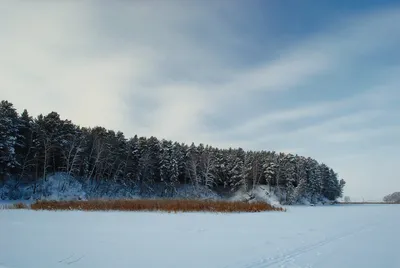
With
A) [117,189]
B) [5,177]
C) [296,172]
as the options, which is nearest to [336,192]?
[296,172]

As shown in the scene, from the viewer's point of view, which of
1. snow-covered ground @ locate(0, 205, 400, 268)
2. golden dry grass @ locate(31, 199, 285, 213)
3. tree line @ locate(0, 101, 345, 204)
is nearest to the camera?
snow-covered ground @ locate(0, 205, 400, 268)

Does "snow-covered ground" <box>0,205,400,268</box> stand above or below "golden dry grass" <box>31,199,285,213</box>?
below

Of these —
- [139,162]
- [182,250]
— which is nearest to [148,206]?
[182,250]

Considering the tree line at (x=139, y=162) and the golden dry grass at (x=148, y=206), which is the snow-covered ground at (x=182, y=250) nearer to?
the golden dry grass at (x=148, y=206)

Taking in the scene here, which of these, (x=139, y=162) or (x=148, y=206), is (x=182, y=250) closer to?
(x=148, y=206)

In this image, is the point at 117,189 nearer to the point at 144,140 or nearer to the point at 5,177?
the point at 144,140

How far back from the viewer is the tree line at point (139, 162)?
47281mm

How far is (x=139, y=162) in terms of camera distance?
62.0 m

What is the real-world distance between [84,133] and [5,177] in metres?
13.9

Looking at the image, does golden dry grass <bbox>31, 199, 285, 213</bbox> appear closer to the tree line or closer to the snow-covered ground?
the snow-covered ground

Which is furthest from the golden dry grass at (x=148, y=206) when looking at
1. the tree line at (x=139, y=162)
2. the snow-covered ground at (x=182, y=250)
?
the tree line at (x=139, y=162)

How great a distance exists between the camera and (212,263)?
725cm

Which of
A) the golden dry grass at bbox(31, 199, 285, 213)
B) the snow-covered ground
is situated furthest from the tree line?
the snow-covered ground

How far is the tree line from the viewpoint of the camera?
47.3 metres
